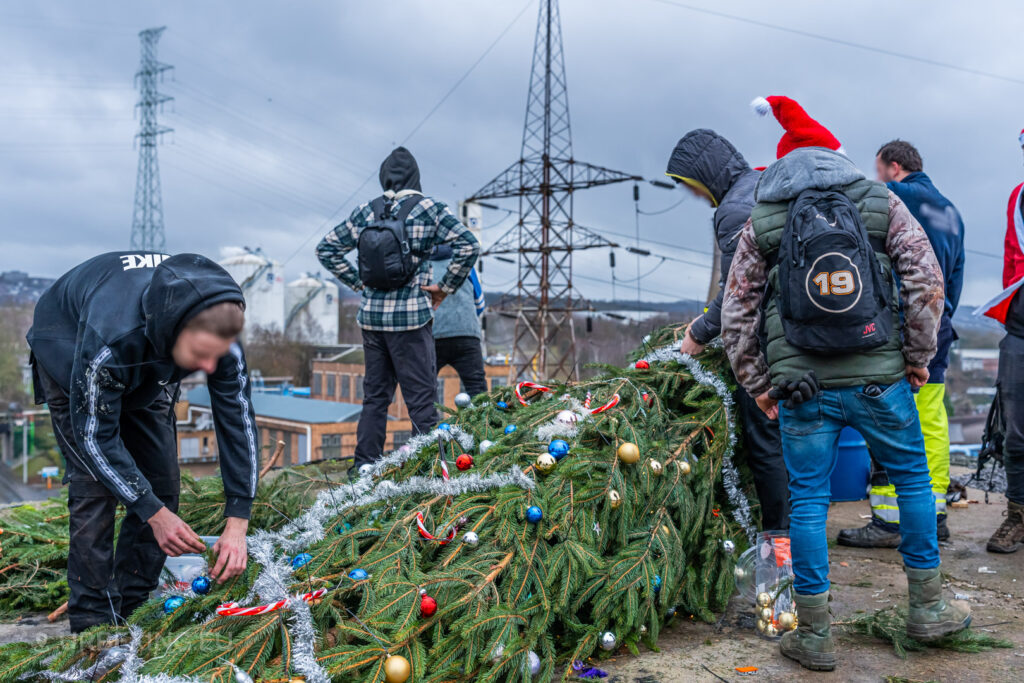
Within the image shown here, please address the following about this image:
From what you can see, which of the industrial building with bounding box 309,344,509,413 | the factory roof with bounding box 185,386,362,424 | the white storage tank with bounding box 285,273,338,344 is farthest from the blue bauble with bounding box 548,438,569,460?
the white storage tank with bounding box 285,273,338,344

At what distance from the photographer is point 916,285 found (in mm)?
2398

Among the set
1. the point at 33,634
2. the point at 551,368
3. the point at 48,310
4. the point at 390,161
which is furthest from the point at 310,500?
the point at 551,368

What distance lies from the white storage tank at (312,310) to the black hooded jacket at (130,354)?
4465 centimetres

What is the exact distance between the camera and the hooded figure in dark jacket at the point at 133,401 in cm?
197

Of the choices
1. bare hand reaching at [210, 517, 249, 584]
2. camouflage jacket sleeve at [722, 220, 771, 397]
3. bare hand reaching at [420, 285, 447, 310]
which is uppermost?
bare hand reaching at [420, 285, 447, 310]

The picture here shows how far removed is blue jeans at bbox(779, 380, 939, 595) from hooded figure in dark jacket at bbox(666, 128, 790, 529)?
717mm

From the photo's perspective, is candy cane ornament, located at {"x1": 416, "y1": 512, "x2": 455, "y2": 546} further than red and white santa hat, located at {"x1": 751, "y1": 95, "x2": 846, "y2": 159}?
No

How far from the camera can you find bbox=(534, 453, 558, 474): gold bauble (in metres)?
2.81

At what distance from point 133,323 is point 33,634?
1729 mm

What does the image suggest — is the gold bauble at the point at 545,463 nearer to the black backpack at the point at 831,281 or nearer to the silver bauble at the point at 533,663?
the silver bauble at the point at 533,663

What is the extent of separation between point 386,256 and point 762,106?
224 centimetres

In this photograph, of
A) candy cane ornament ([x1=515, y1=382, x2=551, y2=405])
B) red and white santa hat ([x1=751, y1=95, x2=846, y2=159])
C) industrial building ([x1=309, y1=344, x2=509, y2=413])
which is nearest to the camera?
red and white santa hat ([x1=751, y1=95, x2=846, y2=159])

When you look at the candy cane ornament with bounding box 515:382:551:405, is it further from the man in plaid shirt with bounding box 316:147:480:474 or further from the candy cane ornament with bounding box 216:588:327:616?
the candy cane ornament with bounding box 216:588:327:616

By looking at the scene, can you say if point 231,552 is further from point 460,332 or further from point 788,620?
point 460,332
